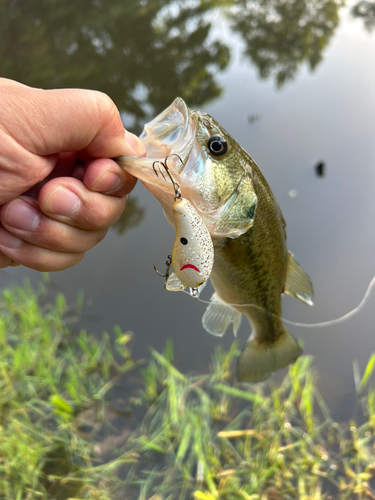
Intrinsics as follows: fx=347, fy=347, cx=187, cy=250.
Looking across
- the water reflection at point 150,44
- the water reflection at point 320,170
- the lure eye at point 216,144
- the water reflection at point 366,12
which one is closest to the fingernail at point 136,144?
the lure eye at point 216,144

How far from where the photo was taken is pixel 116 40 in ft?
27.2

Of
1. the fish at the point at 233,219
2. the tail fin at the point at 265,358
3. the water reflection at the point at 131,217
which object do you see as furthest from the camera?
the water reflection at the point at 131,217

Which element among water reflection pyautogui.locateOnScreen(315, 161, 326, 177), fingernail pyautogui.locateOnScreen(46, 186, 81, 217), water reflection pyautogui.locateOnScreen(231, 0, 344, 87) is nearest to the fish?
fingernail pyautogui.locateOnScreen(46, 186, 81, 217)

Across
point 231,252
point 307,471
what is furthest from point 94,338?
point 231,252

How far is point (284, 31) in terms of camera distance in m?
7.86

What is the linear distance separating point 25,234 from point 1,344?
2.25 metres

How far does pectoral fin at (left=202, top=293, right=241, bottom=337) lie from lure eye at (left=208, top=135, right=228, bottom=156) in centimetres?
65

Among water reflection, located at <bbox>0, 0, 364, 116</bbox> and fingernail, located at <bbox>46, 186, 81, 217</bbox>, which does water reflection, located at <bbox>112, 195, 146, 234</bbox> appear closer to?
water reflection, located at <bbox>0, 0, 364, 116</bbox>

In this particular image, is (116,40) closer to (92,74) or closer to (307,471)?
(92,74)

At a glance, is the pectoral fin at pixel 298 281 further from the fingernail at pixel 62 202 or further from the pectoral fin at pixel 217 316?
the fingernail at pixel 62 202

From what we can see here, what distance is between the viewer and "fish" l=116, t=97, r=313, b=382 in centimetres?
114

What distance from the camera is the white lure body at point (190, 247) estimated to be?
100 cm

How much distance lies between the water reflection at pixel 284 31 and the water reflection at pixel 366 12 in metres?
0.60

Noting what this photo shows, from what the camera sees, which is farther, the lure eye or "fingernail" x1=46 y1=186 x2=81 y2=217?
"fingernail" x1=46 y1=186 x2=81 y2=217
